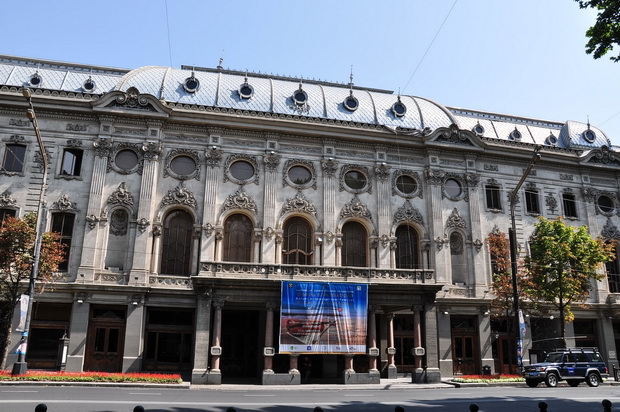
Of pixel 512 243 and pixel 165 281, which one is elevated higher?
pixel 512 243

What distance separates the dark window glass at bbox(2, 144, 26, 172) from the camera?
3200 centimetres

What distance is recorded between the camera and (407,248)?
36000 mm

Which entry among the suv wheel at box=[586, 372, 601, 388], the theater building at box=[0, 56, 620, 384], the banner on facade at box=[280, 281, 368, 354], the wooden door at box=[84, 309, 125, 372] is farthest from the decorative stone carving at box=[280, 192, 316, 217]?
the suv wheel at box=[586, 372, 601, 388]

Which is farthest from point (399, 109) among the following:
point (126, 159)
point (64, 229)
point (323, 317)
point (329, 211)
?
point (64, 229)

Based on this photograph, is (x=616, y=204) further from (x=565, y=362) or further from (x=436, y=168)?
(x=565, y=362)

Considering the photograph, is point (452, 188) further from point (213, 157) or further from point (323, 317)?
point (213, 157)

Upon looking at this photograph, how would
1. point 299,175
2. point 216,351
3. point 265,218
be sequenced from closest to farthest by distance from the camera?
point 216,351
point 265,218
point 299,175

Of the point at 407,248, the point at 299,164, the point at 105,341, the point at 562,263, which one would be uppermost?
the point at 299,164

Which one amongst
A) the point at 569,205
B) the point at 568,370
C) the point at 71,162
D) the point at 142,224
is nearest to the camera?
the point at 568,370

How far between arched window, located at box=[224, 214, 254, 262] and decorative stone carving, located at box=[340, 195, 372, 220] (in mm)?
6666

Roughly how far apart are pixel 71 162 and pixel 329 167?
17563 millimetres

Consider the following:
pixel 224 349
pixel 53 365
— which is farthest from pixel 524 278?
pixel 53 365

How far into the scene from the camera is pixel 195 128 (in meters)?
34.4

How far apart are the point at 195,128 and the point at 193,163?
8.14ft
